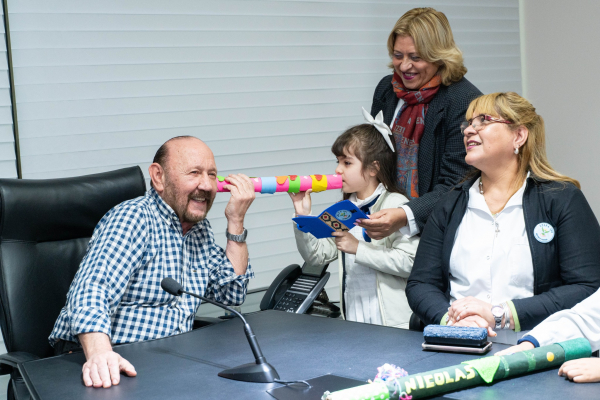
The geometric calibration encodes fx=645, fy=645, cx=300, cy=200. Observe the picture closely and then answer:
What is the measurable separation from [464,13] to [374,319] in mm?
2587

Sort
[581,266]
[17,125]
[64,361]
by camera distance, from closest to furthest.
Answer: [64,361] → [581,266] → [17,125]

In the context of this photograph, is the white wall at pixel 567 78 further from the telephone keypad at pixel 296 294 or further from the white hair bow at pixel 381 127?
the telephone keypad at pixel 296 294

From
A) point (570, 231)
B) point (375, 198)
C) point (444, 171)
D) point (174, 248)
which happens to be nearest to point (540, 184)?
point (570, 231)

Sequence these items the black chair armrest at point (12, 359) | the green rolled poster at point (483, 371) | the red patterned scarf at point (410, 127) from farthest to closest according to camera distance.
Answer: the red patterned scarf at point (410, 127), the black chair armrest at point (12, 359), the green rolled poster at point (483, 371)

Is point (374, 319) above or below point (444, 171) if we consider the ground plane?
below

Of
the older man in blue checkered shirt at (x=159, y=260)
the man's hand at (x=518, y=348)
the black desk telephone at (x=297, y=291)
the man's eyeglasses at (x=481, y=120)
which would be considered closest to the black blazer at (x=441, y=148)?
the man's eyeglasses at (x=481, y=120)

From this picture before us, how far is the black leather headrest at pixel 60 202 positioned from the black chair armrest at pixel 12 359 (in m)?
0.43

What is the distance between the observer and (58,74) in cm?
310

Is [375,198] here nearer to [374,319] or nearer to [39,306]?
[374,319]

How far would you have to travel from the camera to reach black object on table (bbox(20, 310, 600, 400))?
1.34 metres

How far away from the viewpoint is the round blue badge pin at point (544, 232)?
1.97m

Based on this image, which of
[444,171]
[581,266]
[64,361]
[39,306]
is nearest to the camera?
[64,361]

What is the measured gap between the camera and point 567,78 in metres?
4.29

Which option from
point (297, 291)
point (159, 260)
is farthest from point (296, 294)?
point (159, 260)
